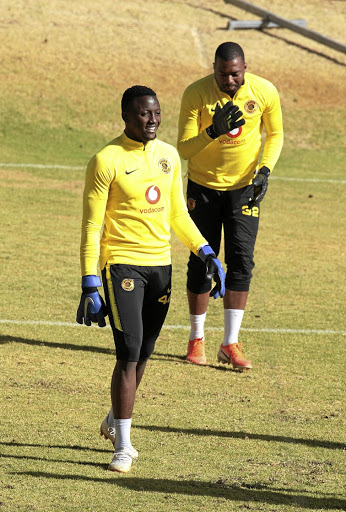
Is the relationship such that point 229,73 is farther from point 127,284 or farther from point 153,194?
point 127,284

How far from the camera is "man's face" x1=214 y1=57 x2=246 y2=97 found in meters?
8.33

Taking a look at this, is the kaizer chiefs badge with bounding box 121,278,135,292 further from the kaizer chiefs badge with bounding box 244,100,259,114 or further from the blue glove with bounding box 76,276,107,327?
the kaizer chiefs badge with bounding box 244,100,259,114

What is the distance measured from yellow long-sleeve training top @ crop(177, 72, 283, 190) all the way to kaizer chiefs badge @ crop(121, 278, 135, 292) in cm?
251

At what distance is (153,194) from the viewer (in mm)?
6344

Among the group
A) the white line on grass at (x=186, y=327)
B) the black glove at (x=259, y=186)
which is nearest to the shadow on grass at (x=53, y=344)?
the white line on grass at (x=186, y=327)

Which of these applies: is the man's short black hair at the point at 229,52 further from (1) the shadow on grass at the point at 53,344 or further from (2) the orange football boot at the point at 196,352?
(1) the shadow on grass at the point at 53,344

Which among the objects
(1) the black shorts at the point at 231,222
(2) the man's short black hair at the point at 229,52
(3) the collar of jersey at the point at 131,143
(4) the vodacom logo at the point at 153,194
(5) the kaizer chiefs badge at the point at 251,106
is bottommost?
(1) the black shorts at the point at 231,222

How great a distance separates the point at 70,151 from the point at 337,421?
1504 cm

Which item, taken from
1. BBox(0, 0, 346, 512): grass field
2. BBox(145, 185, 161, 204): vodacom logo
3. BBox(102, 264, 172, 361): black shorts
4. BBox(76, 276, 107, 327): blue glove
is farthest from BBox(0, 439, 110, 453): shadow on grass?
BBox(145, 185, 161, 204): vodacom logo

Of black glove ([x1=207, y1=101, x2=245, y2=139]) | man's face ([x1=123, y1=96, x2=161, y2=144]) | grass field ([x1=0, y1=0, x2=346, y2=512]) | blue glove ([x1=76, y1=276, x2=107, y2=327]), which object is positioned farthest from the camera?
black glove ([x1=207, y1=101, x2=245, y2=139])

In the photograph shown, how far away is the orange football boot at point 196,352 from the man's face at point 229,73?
223 cm

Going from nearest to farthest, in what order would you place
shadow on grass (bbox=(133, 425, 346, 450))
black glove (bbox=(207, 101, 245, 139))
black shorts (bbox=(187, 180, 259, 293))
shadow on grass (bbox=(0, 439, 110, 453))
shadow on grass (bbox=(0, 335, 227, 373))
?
1. shadow on grass (bbox=(0, 439, 110, 453))
2. shadow on grass (bbox=(133, 425, 346, 450))
3. black glove (bbox=(207, 101, 245, 139))
4. black shorts (bbox=(187, 180, 259, 293))
5. shadow on grass (bbox=(0, 335, 227, 373))

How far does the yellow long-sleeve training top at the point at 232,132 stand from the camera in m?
8.62

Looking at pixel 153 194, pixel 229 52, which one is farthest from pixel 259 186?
pixel 153 194
